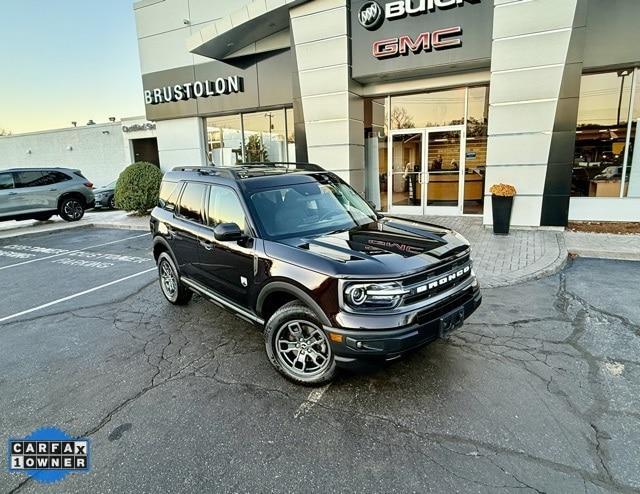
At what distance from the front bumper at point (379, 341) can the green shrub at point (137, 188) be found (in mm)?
13151

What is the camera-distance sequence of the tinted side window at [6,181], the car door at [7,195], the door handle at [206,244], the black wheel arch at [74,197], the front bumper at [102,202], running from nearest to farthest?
the door handle at [206,244], the car door at [7,195], the tinted side window at [6,181], the black wheel arch at [74,197], the front bumper at [102,202]

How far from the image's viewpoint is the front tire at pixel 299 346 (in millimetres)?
3316

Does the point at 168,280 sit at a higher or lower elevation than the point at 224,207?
lower

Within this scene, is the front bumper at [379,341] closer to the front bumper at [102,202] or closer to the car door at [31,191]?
the car door at [31,191]

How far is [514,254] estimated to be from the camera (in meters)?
7.44

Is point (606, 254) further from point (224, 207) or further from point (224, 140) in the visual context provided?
point (224, 140)

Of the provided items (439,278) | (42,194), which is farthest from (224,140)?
(439,278)

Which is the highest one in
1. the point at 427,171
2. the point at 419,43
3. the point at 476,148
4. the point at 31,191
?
the point at 419,43

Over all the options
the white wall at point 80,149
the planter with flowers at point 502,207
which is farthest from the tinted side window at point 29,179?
the planter with flowers at point 502,207

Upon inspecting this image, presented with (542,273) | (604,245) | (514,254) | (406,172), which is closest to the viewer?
(542,273)

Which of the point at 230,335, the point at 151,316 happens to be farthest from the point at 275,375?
the point at 151,316

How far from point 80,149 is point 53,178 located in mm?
12864

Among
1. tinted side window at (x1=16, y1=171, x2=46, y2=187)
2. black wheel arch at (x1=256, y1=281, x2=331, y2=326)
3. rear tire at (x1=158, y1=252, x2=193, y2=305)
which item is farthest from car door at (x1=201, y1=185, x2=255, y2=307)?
tinted side window at (x1=16, y1=171, x2=46, y2=187)

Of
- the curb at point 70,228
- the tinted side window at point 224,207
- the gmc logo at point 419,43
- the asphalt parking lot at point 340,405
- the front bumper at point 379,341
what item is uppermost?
the gmc logo at point 419,43
